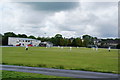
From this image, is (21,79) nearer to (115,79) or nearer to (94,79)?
(94,79)

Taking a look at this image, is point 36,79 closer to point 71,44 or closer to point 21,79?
point 21,79

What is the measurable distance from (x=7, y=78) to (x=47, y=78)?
2089 mm

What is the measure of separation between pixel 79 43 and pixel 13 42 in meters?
40.2

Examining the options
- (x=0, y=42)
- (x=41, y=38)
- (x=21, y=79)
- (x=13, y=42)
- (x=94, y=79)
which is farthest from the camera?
(x=41, y=38)

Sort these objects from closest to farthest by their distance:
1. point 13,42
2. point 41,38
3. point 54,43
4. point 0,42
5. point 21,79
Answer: point 21,79
point 0,42
point 13,42
point 54,43
point 41,38

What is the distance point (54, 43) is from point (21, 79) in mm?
111241

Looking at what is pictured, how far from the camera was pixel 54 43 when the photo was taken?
12025cm

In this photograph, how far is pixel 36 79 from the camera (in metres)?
9.14

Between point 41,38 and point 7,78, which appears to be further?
point 41,38

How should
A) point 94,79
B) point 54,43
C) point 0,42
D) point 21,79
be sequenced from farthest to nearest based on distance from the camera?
point 54,43 → point 0,42 → point 94,79 → point 21,79

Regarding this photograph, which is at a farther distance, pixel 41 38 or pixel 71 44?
pixel 41 38

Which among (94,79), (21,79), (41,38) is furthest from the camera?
(41,38)

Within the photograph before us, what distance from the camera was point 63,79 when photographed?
30.4ft

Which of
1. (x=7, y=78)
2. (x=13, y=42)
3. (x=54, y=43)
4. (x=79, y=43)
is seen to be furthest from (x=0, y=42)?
(x=7, y=78)
